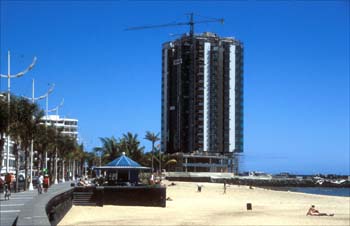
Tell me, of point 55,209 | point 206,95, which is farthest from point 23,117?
point 206,95

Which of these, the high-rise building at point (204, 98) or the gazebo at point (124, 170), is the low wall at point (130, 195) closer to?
the gazebo at point (124, 170)

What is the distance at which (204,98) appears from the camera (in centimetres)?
15988

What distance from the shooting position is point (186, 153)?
518 feet

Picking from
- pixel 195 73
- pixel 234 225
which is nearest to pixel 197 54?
pixel 195 73

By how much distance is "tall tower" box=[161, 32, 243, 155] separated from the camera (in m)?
159

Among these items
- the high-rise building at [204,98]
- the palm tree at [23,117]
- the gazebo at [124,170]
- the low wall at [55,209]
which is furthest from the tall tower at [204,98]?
the low wall at [55,209]

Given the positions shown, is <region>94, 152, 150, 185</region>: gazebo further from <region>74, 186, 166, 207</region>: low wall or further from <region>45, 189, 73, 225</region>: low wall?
<region>45, 189, 73, 225</region>: low wall

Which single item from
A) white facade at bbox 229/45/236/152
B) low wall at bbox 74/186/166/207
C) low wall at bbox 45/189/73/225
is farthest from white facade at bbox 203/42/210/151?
low wall at bbox 45/189/73/225

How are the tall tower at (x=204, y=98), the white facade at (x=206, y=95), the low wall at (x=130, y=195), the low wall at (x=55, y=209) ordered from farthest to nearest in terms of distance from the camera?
the tall tower at (x=204, y=98)
the white facade at (x=206, y=95)
the low wall at (x=130, y=195)
the low wall at (x=55, y=209)

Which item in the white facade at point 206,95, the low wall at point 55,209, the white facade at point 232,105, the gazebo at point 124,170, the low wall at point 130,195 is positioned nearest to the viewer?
the low wall at point 55,209

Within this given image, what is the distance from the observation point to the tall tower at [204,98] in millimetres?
159000

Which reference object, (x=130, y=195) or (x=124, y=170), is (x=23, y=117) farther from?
(x=130, y=195)

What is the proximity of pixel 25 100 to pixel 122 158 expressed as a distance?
1014 cm

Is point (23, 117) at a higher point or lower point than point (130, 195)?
higher
